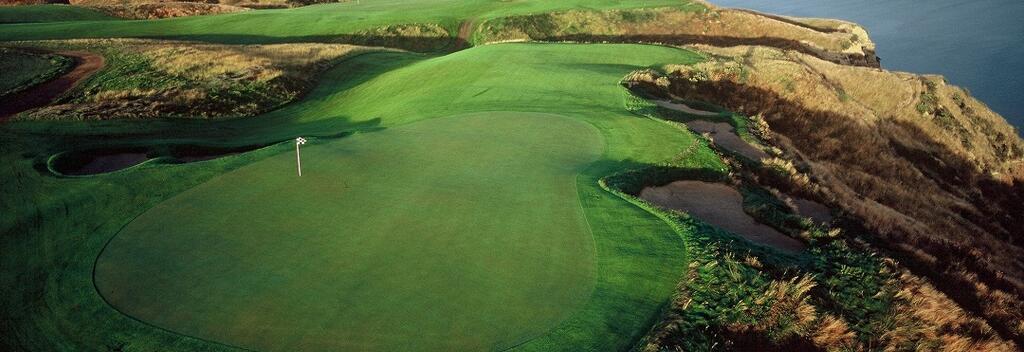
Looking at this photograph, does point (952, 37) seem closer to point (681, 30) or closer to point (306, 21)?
point (681, 30)

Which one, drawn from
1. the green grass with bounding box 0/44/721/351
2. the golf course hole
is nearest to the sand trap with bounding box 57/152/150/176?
the golf course hole

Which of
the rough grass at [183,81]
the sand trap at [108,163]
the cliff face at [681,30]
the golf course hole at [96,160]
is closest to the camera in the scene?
A: the golf course hole at [96,160]

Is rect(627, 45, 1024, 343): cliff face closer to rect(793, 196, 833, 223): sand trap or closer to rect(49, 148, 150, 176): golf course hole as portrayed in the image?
rect(793, 196, 833, 223): sand trap

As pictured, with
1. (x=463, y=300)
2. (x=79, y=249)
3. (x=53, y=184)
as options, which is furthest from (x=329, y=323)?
(x=53, y=184)

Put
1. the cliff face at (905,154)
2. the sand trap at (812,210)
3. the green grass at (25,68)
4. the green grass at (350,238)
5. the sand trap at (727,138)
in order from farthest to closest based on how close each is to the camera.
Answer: the green grass at (25,68) → the sand trap at (727,138) → the sand trap at (812,210) → the cliff face at (905,154) → the green grass at (350,238)

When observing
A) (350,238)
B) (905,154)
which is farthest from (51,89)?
(905,154)

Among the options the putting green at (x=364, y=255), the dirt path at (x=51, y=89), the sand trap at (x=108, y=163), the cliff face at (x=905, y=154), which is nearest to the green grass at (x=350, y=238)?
the putting green at (x=364, y=255)

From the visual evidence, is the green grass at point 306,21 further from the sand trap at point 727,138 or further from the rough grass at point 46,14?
the sand trap at point 727,138
